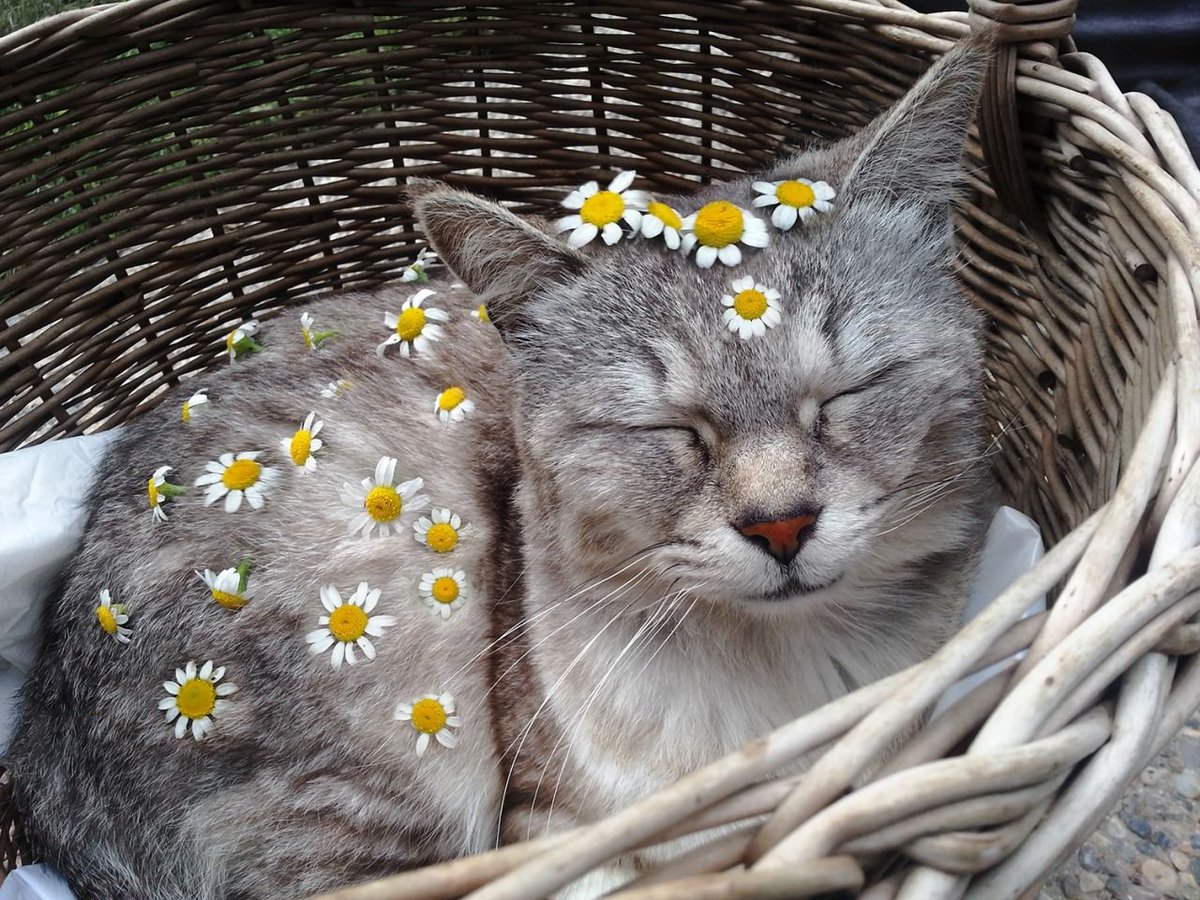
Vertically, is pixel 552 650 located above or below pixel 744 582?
below

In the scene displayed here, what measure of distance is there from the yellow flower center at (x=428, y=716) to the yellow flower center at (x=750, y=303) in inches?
32.1

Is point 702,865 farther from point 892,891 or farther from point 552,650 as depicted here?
point 552,650

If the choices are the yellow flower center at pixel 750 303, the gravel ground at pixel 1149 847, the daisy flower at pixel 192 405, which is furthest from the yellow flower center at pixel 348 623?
the gravel ground at pixel 1149 847

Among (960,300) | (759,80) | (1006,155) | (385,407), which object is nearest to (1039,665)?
(960,300)

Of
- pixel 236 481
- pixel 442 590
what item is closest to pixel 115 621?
pixel 236 481

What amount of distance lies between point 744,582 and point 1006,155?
3.25 feet

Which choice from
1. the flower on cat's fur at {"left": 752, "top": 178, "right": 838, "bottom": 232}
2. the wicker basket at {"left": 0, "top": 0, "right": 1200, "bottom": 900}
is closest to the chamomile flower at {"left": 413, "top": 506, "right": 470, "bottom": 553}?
the flower on cat's fur at {"left": 752, "top": 178, "right": 838, "bottom": 232}

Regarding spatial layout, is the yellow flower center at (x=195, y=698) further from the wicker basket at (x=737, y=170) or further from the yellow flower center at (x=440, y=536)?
the wicker basket at (x=737, y=170)

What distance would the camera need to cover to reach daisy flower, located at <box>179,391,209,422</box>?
6.50 ft

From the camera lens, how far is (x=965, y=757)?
979 mm

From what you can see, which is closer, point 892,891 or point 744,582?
point 892,891

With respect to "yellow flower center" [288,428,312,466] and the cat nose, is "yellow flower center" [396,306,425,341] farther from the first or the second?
the cat nose

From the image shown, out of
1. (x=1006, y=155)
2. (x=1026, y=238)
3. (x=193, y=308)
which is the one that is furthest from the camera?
(x=193, y=308)

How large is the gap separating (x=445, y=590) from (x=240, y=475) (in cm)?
40
